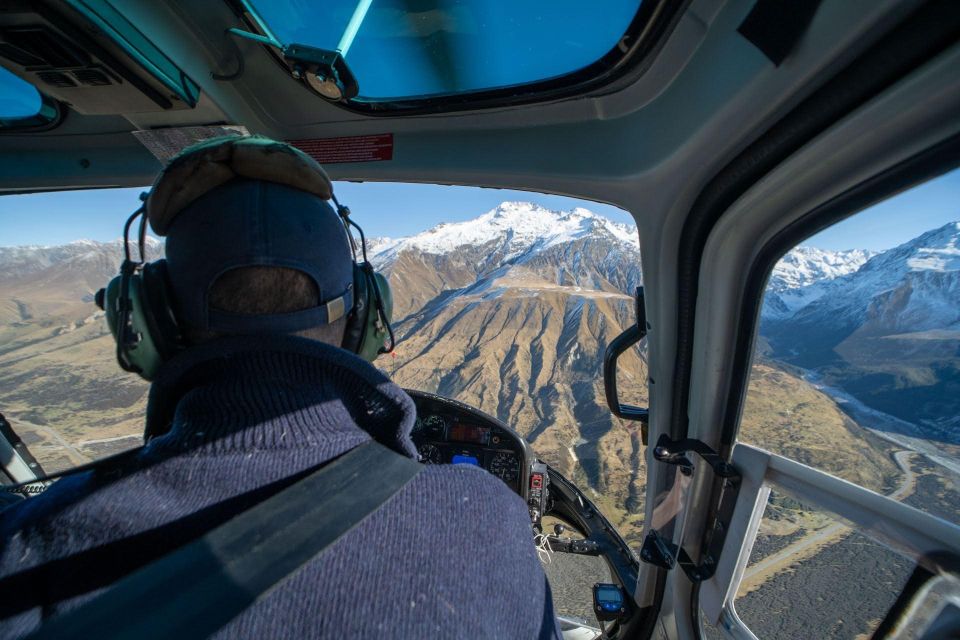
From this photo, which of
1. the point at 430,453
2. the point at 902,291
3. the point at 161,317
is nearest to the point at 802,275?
the point at 902,291

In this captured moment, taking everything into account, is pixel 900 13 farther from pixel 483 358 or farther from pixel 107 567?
pixel 483 358

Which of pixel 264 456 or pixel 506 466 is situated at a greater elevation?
pixel 264 456

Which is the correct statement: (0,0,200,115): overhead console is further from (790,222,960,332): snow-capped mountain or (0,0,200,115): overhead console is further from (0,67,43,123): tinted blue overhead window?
(790,222,960,332): snow-capped mountain

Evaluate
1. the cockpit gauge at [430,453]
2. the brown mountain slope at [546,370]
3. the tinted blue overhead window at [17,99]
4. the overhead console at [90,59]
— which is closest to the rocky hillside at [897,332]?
the brown mountain slope at [546,370]

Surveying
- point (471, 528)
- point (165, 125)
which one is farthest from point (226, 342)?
point (165, 125)

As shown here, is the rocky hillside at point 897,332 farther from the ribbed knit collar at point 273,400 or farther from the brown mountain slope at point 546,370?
the ribbed knit collar at point 273,400

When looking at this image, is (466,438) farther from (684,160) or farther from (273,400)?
(273,400)

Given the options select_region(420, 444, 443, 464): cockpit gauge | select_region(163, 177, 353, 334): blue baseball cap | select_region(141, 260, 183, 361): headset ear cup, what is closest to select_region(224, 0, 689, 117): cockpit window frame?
select_region(163, 177, 353, 334): blue baseball cap
